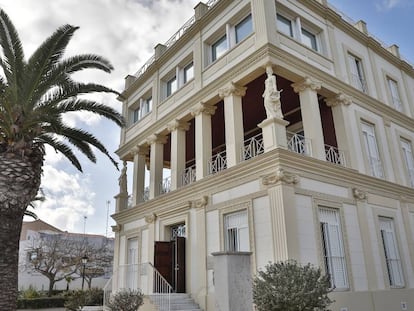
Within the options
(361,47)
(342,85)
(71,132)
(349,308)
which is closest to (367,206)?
(349,308)

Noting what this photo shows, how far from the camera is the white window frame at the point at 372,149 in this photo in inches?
526

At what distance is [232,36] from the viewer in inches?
522

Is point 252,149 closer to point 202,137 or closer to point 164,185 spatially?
point 202,137

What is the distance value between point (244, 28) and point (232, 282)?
31.5 feet

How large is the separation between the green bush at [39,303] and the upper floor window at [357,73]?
2237 centimetres

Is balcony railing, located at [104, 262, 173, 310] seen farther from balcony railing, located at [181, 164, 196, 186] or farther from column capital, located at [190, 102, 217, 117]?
column capital, located at [190, 102, 217, 117]

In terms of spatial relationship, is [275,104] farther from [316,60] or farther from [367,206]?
[367,206]

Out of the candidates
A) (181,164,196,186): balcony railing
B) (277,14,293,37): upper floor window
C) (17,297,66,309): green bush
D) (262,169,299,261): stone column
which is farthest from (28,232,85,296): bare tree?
(277,14,293,37): upper floor window

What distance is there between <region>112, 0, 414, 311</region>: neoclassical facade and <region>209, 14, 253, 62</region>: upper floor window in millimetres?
50

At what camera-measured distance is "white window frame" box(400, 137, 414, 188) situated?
590 inches

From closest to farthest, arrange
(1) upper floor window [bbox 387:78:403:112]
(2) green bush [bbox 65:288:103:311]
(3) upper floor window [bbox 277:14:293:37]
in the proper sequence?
(3) upper floor window [bbox 277:14:293:37], (2) green bush [bbox 65:288:103:311], (1) upper floor window [bbox 387:78:403:112]

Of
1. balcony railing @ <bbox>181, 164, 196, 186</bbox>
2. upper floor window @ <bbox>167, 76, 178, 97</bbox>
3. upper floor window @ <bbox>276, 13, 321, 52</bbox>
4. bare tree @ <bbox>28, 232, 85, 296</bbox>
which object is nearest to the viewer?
upper floor window @ <bbox>276, 13, 321, 52</bbox>

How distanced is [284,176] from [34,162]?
6875 millimetres

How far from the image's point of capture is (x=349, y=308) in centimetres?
984
